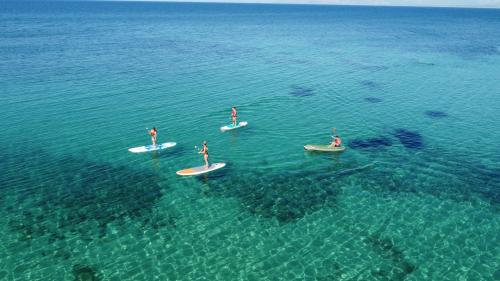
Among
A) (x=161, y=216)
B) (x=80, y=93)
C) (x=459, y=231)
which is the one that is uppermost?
(x=80, y=93)

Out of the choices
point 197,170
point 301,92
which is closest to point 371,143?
point 197,170

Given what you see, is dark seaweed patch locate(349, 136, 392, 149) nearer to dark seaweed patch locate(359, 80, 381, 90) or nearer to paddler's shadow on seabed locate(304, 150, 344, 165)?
paddler's shadow on seabed locate(304, 150, 344, 165)

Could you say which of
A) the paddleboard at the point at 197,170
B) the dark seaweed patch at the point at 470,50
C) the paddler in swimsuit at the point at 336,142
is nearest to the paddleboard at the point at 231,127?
the paddleboard at the point at 197,170

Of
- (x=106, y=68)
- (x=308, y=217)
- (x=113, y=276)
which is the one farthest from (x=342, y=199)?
(x=106, y=68)

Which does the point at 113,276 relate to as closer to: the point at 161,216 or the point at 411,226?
the point at 161,216

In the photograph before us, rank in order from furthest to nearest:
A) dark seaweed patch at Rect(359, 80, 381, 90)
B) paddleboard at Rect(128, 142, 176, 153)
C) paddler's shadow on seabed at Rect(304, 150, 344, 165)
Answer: dark seaweed patch at Rect(359, 80, 381, 90) < paddleboard at Rect(128, 142, 176, 153) < paddler's shadow on seabed at Rect(304, 150, 344, 165)

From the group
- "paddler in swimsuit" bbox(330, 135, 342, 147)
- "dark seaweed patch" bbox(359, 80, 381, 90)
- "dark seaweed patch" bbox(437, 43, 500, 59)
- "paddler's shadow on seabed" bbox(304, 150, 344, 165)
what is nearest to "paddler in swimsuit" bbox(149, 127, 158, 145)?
"paddler's shadow on seabed" bbox(304, 150, 344, 165)
